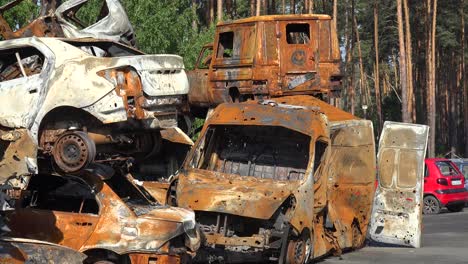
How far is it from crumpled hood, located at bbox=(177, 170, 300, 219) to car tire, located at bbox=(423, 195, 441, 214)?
12817 mm

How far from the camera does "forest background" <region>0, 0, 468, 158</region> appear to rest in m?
25.7

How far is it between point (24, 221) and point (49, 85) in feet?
6.80

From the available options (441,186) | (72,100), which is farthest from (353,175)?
(441,186)

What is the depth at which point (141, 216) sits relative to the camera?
9.45 m

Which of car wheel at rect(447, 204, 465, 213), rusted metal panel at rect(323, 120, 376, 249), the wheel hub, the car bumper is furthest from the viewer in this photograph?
Answer: car wheel at rect(447, 204, 465, 213)

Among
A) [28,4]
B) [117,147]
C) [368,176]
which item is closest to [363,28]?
[28,4]

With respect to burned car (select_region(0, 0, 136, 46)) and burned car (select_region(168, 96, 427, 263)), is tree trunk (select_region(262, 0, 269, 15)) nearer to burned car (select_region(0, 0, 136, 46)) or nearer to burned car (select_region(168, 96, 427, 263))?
burned car (select_region(168, 96, 427, 263))

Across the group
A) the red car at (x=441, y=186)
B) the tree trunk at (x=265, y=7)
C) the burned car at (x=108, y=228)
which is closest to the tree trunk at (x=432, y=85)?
the tree trunk at (x=265, y=7)

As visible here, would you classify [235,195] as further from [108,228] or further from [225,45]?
[225,45]

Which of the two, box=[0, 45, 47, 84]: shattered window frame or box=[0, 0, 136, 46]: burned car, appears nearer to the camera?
box=[0, 45, 47, 84]: shattered window frame

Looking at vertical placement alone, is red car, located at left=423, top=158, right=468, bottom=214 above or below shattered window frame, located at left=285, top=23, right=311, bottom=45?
below

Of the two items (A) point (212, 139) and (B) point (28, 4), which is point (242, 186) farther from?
(B) point (28, 4)

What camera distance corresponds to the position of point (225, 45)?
18.5m

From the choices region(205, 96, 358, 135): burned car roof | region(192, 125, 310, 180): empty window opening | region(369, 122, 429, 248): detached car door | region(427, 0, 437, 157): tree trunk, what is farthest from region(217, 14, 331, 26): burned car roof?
region(427, 0, 437, 157): tree trunk
